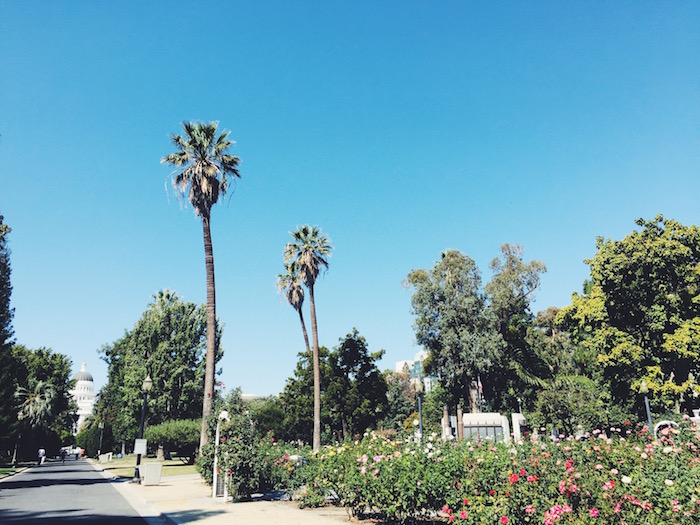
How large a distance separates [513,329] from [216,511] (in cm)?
3398

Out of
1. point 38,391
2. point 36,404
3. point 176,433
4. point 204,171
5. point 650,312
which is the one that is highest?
point 204,171

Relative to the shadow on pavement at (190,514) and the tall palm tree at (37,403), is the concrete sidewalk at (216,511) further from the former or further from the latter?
the tall palm tree at (37,403)

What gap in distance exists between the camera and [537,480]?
6.85 m

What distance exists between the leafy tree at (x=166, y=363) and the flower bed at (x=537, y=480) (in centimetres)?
3049

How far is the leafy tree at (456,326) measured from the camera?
36188 mm

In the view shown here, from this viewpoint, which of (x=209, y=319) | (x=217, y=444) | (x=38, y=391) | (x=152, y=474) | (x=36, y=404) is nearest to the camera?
(x=217, y=444)

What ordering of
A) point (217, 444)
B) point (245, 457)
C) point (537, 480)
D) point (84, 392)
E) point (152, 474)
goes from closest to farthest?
point (537, 480), point (245, 457), point (217, 444), point (152, 474), point (84, 392)

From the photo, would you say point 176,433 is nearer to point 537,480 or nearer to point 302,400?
point 302,400

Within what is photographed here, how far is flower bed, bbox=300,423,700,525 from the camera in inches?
218

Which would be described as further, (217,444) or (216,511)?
(217,444)

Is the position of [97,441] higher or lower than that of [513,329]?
lower

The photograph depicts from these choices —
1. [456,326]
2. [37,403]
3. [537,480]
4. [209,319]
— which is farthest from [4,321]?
[456,326]

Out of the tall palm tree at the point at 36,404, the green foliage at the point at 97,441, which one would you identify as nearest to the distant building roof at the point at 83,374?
the green foliage at the point at 97,441

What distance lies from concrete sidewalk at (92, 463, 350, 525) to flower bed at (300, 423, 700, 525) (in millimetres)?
1293
